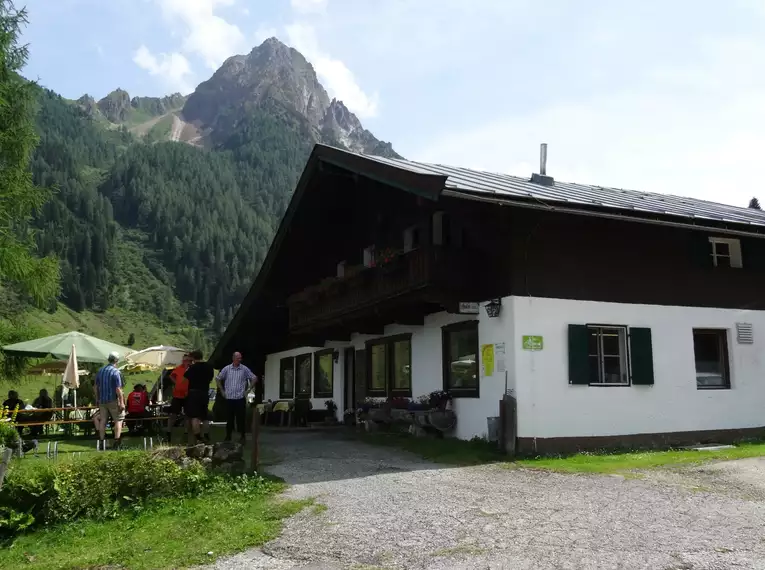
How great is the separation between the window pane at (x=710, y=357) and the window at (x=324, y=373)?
30.6ft

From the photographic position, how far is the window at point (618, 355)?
1242 centimetres

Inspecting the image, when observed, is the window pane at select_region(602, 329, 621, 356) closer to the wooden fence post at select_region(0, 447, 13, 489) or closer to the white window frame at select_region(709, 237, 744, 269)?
the white window frame at select_region(709, 237, 744, 269)

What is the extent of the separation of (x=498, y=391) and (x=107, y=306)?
87.2 metres

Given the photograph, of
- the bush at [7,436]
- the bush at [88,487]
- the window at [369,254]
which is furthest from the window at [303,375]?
the bush at [88,487]

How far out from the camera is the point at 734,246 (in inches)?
562

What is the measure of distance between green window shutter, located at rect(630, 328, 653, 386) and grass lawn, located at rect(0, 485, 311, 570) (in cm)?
710

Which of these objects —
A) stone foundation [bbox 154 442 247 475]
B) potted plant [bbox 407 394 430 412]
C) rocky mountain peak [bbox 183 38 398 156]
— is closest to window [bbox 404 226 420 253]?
potted plant [bbox 407 394 430 412]

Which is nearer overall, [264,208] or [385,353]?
[385,353]

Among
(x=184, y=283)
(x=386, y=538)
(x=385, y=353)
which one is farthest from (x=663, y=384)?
(x=184, y=283)

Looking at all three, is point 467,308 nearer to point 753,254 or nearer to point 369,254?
point 369,254

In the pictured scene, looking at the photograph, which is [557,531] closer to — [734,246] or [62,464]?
[62,464]

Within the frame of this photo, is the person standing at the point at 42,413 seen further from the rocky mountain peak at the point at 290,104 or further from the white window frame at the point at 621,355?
the rocky mountain peak at the point at 290,104

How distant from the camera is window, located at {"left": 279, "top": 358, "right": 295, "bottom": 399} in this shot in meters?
22.8

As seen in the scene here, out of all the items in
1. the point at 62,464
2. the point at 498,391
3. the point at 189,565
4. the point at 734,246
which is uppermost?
the point at 734,246
